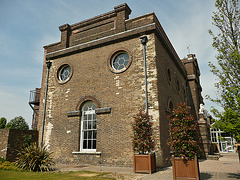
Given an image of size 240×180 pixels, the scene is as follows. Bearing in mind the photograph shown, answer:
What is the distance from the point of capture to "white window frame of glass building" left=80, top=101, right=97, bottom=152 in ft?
38.3

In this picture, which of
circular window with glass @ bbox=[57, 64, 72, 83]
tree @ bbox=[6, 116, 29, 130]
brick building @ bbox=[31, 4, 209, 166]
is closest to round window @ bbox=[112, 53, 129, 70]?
brick building @ bbox=[31, 4, 209, 166]

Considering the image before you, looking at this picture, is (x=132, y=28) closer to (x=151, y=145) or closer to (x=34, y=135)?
(x=151, y=145)

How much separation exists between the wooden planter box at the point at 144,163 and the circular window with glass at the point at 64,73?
791 cm


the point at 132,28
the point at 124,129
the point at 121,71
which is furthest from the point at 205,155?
the point at 132,28

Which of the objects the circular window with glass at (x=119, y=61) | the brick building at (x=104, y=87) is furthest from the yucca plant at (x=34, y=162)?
the circular window with glass at (x=119, y=61)

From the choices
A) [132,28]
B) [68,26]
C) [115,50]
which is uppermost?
[68,26]

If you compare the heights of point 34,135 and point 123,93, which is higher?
point 123,93

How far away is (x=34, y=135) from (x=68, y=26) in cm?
838

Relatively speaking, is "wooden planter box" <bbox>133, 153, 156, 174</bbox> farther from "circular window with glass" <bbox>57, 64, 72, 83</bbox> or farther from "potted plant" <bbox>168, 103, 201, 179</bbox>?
"circular window with glass" <bbox>57, 64, 72, 83</bbox>

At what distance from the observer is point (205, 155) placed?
16.2 meters

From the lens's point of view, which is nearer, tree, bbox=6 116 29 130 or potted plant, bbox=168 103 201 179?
potted plant, bbox=168 103 201 179

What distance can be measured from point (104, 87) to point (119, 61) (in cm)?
190

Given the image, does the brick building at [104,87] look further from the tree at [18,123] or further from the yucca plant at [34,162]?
the tree at [18,123]

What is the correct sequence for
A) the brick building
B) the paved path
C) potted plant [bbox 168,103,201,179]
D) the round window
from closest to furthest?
potted plant [bbox 168,103,201,179]
the paved path
the brick building
the round window
